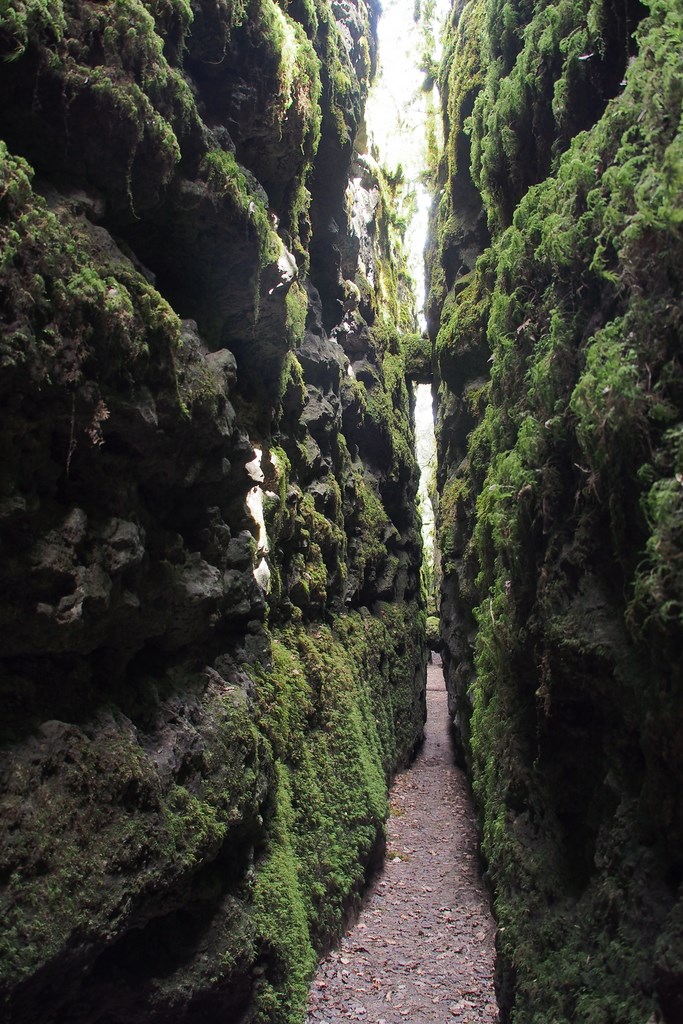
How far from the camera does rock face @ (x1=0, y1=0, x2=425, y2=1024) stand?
14.1 feet

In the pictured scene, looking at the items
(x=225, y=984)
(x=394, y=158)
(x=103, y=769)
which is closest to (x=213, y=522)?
(x=103, y=769)

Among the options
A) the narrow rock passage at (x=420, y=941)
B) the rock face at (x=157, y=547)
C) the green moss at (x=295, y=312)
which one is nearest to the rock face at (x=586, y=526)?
the narrow rock passage at (x=420, y=941)

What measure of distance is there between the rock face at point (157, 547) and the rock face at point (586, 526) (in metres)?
2.48

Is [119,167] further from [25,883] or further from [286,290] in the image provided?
[25,883]

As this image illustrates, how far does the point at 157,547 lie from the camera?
588cm

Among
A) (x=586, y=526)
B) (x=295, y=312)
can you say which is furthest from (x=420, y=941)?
(x=295, y=312)

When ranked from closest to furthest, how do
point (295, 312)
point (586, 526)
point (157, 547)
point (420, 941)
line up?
point (586, 526) → point (157, 547) → point (420, 941) → point (295, 312)

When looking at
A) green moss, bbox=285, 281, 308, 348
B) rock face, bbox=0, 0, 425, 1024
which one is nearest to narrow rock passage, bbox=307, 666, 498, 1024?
rock face, bbox=0, 0, 425, 1024

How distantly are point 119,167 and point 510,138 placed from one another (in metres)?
4.94

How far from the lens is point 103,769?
15.2 feet

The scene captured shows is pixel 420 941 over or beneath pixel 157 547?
beneath

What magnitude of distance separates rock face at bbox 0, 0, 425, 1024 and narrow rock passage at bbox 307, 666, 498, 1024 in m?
0.45

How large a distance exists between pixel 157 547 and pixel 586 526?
12.3 feet

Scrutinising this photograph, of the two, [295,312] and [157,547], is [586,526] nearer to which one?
[157,547]
